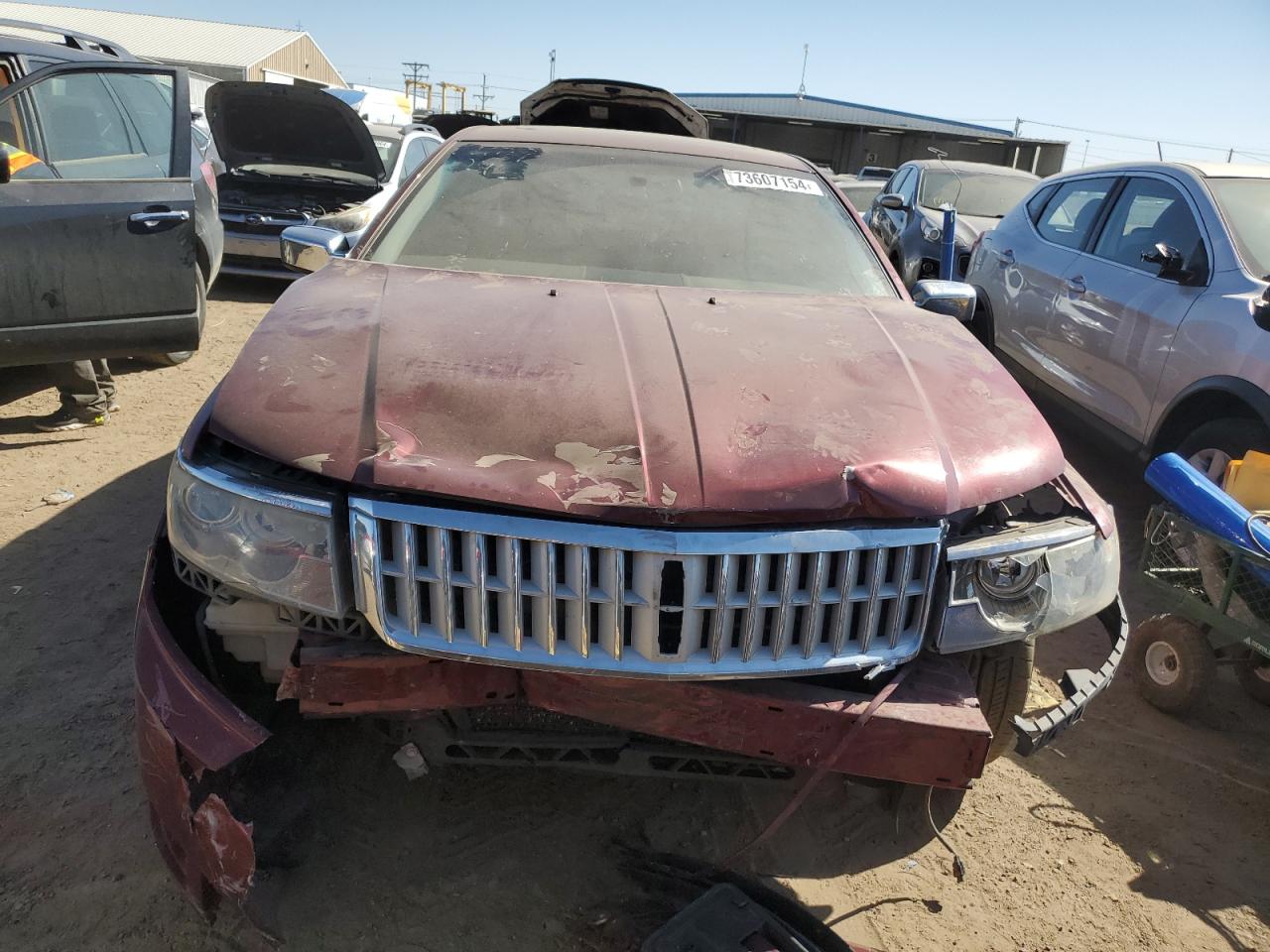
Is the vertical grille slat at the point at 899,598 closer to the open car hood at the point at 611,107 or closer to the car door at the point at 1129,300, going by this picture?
the car door at the point at 1129,300

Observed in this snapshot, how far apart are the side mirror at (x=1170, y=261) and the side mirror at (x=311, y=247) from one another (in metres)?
3.67

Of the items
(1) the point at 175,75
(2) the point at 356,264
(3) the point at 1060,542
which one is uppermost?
(1) the point at 175,75

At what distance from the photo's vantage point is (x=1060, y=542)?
6.79ft

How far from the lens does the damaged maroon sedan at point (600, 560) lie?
1.82 meters

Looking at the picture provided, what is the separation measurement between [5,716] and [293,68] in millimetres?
62523

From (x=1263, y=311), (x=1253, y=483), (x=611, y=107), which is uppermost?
(x=611, y=107)

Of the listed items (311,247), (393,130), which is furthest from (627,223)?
(393,130)

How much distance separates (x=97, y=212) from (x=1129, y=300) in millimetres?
5006

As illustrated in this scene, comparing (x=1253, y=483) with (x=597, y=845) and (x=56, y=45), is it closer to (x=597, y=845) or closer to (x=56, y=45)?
(x=597, y=845)

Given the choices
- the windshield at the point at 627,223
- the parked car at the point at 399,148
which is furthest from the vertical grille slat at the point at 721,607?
the parked car at the point at 399,148

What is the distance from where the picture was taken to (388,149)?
9602 millimetres

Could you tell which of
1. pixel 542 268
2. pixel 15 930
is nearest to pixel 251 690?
pixel 15 930

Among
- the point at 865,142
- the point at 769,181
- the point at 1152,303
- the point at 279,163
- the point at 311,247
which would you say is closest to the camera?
the point at 311,247

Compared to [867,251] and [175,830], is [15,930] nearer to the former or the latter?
[175,830]
